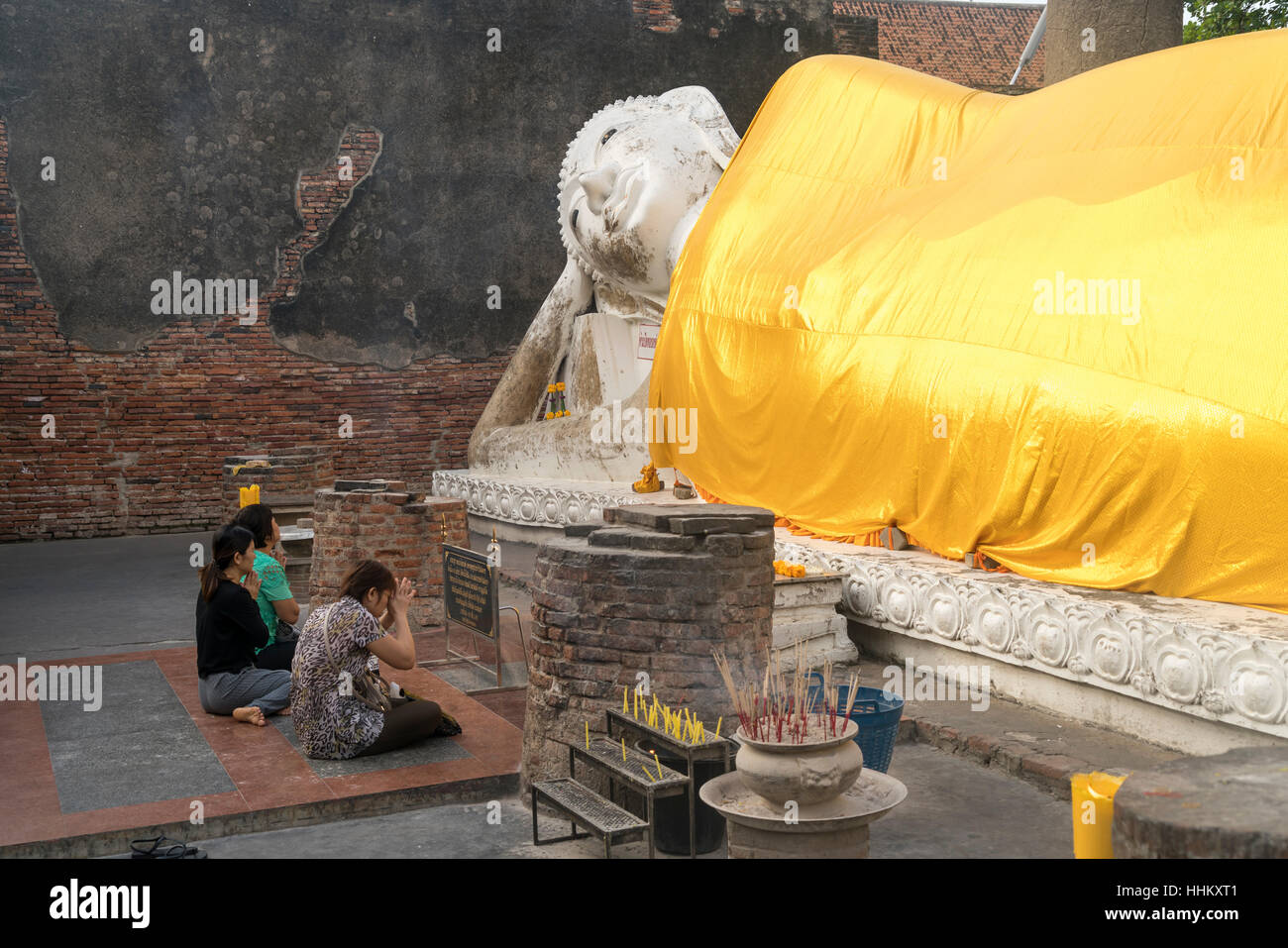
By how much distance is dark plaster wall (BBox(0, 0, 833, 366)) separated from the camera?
1098 centimetres

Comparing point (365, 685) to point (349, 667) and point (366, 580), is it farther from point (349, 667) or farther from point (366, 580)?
point (366, 580)

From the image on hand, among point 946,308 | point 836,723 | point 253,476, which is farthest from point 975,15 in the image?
point 836,723

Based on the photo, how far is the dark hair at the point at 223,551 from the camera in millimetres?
4871

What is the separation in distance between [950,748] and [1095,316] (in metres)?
1.67

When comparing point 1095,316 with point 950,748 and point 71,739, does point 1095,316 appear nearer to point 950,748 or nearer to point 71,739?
point 950,748

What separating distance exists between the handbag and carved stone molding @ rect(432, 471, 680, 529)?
3.31 m

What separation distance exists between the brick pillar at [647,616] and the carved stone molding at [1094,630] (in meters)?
1.20

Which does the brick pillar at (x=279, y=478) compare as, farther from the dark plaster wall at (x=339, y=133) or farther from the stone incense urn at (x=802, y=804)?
the stone incense urn at (x=802, y=804)

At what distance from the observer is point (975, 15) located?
20578 mm

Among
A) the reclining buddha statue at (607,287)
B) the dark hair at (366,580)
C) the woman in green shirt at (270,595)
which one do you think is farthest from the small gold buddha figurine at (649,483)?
the dark hair at (366,580)

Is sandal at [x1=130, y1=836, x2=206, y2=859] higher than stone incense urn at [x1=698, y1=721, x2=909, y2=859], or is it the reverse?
stone incense urn at [x1=698, y1=721, x2=909, y2=859]

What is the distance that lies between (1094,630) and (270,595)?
10.7 ft

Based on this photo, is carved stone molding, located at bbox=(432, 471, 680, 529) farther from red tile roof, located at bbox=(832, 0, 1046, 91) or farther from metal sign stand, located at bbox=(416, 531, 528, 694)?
red tile roof, located at bbox=(832, 0, 1046, 91)

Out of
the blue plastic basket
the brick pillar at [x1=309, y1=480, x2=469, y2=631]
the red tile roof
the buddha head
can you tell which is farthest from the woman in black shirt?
the red tile roof
